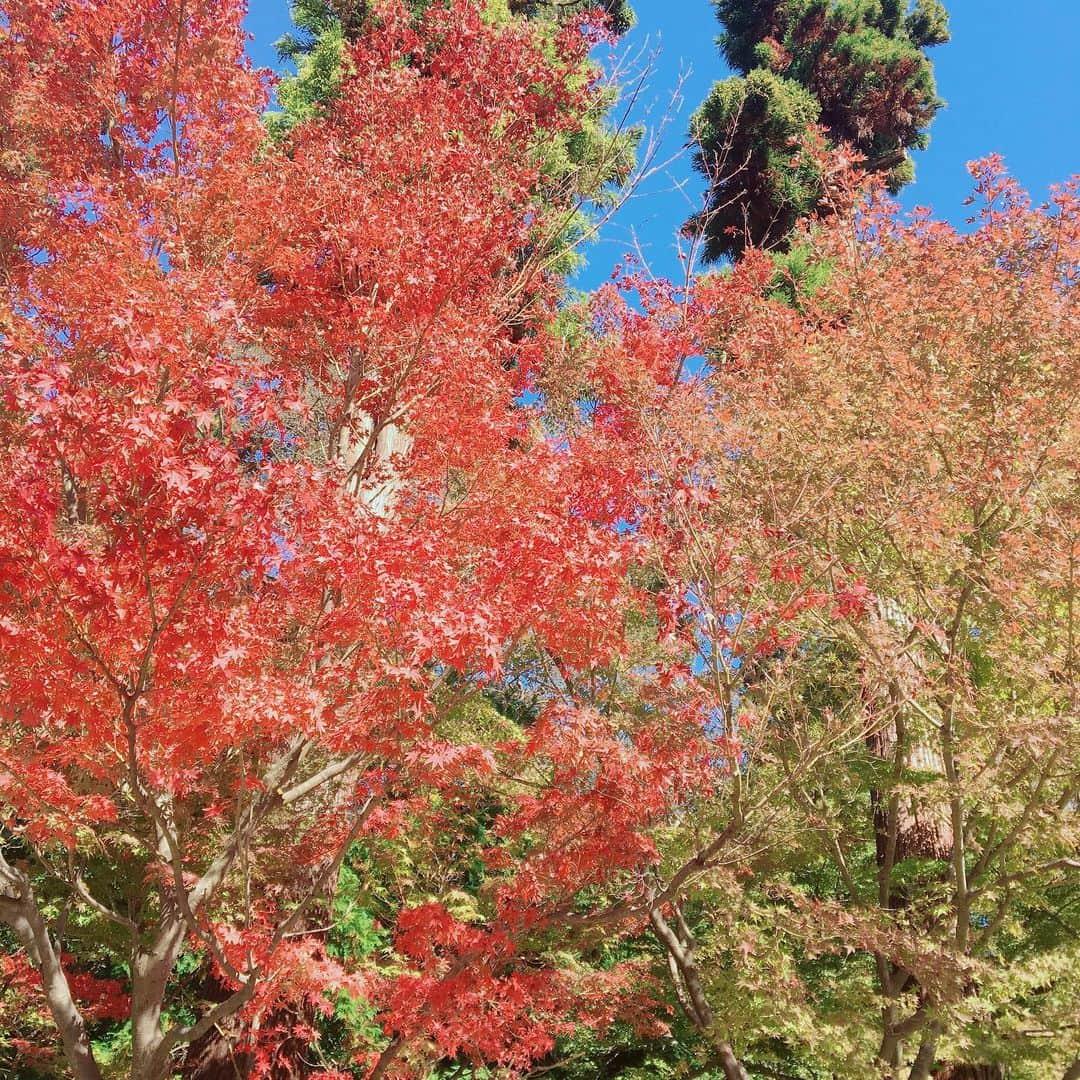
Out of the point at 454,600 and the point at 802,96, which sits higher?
the point at 802,96

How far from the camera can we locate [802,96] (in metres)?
18.0

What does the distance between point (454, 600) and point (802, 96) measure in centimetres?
1807

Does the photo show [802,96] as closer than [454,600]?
No

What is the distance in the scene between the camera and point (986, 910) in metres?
6.57

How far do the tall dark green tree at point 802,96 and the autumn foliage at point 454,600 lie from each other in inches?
385

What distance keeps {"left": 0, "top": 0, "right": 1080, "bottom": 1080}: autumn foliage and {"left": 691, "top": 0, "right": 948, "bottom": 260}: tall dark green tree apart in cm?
978

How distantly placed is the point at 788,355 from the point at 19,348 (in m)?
6.75

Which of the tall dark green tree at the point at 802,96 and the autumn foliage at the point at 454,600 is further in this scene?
the tall dark green tree at the point at 802,96

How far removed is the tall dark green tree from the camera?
57.7 ft

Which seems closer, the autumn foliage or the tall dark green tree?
the autumn foliage

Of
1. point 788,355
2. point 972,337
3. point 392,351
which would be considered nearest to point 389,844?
point 392,351

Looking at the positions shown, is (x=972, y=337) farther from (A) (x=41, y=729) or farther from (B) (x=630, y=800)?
(A) (x=41, y=729)

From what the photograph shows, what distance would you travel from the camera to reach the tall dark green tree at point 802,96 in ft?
57.7

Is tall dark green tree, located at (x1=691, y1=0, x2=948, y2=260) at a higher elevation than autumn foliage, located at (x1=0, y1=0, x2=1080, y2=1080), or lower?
higher
